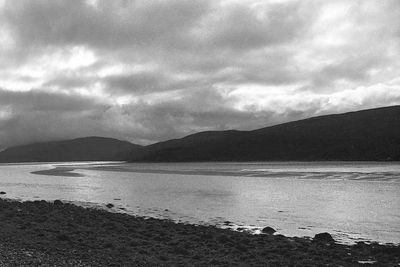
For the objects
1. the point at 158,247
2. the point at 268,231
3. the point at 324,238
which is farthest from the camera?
the point at 268,231

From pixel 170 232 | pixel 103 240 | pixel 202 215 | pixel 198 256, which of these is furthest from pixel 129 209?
pixel 198 256

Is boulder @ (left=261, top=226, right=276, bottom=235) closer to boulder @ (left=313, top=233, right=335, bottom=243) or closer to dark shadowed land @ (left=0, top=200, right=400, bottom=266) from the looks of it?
dark shadowed land @ (left=0, top=200, right=400, bottom=266)

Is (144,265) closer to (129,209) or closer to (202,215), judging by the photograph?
(202,215)

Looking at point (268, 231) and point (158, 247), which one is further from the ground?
point (158, 247)

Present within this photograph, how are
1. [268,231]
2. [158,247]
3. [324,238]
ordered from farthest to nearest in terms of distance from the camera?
1. [268,231]
2. [324,238]
3. [158,247]

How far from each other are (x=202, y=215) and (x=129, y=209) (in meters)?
8.05

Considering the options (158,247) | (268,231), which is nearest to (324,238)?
(268,231)

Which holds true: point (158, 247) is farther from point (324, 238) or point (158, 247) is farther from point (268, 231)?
point (324, 238)

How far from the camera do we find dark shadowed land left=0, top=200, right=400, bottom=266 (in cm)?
1623

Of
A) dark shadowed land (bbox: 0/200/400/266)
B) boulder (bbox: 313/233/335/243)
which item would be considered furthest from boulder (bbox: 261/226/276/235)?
boulder (bbox: 313/233/335/243)

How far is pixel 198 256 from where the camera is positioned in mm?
17922

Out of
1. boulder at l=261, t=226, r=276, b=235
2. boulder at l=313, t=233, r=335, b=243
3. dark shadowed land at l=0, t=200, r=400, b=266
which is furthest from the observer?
boulder at l=261, t=226, r=276, b=235

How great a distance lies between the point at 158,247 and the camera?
19688mm

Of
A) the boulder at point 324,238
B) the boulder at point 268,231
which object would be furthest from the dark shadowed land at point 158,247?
the boulder at point 268,231
